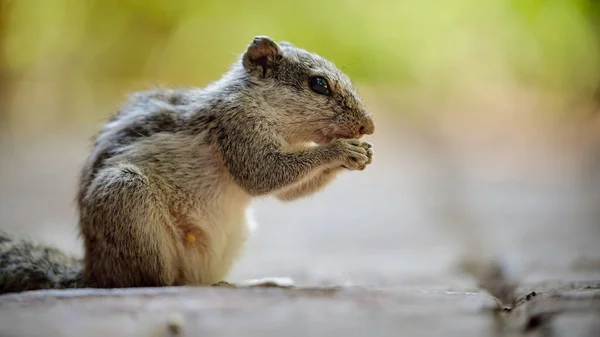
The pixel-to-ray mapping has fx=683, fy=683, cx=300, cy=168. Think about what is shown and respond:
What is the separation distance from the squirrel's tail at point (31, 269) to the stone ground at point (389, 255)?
730 mm

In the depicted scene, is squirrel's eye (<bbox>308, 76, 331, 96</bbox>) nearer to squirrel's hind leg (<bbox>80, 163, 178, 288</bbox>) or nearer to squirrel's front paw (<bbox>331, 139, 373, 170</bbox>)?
squirrel's front paw (<bbox>331, 139, 373, 170</bbox>)

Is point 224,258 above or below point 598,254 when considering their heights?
below

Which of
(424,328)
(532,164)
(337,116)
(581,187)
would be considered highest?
(532,164)

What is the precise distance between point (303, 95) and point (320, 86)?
94 mm

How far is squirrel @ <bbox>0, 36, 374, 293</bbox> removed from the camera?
2.94 m

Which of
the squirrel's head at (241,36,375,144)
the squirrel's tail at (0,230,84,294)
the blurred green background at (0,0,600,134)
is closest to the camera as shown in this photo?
the squirrel's tail at (0,230,84,294)

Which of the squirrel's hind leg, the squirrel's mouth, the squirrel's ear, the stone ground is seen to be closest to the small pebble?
the stone ground

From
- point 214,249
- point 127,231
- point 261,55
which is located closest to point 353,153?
point 261,55

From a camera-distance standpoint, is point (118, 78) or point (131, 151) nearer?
point (131, 151)

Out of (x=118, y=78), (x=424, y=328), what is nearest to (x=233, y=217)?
(x=424, y=328)

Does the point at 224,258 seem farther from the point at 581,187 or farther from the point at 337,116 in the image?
the point at 581,187

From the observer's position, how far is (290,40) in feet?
15.6

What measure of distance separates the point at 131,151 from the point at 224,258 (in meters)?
0.70

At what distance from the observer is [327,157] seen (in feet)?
10.1
